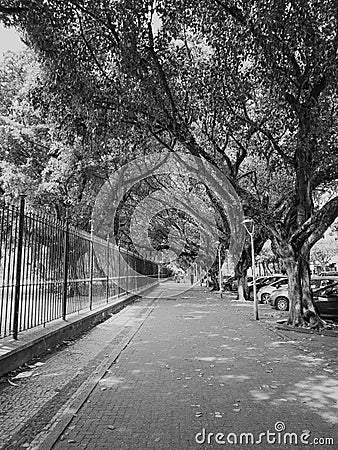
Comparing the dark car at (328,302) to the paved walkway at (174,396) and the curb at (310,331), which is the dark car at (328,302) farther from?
the paved walkway at (174,396)

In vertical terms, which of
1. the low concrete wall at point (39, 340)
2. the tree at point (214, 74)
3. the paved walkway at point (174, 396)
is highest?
the tree at point (214, 74)

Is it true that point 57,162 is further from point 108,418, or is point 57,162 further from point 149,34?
point 108,418

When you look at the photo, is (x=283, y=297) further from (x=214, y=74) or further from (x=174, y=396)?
(x=174, y=396)

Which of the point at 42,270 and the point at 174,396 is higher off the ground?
the point at 42,270

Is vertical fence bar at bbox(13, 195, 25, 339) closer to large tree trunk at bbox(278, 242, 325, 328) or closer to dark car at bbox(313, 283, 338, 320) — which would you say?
large tree trunk at bbox(278, 242, 325, 328)

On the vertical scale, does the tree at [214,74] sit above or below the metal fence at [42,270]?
above

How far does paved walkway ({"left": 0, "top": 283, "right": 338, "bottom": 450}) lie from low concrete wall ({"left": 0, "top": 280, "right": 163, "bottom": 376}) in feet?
0.94

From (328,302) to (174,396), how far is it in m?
11.5

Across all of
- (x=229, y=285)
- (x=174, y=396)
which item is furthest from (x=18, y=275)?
(x=229, y=285)

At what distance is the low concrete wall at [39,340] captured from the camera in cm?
689

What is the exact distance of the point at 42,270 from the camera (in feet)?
31.0

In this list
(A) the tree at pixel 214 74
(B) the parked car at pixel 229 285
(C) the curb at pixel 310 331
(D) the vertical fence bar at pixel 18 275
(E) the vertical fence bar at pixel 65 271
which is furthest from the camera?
(B) the parked car at pixel 229 285

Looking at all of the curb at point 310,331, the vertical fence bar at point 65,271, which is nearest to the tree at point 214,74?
the curb at point 310,331

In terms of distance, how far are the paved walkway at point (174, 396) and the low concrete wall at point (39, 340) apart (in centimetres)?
29
